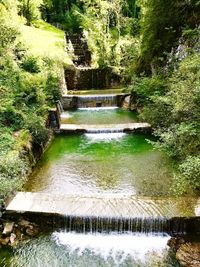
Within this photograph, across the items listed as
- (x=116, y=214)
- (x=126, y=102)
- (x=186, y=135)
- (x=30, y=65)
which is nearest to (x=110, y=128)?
(x=30, y=65)

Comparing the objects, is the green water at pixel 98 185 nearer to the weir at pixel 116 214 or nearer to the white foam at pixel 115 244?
the white foam at pixel 115 244

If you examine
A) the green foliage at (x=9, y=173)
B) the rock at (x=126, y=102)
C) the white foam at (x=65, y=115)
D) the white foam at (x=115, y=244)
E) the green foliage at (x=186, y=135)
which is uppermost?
the green foliage at (x=186, y=135)

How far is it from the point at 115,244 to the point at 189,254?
4.87ft

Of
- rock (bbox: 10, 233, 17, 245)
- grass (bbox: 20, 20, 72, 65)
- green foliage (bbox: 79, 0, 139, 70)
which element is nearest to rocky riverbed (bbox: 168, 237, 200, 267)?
rock (bbox: 10, 233, 17, 245)

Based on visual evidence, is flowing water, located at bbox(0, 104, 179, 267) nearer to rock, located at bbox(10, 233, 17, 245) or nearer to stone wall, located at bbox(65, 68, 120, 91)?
rock, located at bbox(10, 233, 17, 245)

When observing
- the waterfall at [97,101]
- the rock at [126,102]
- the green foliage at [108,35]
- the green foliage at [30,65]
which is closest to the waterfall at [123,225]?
the green foliage at [30,65]

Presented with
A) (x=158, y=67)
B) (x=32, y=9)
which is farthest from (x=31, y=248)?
(x=32, y=9)

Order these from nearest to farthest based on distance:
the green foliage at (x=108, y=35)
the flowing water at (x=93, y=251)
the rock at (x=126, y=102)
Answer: the flowing water at (x=93, y=251) → the rock at (x=126, y=102) → the green foliage at (x=108, y=35)

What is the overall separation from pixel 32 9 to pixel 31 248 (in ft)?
84.7

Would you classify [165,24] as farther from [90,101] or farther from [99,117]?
[90,101]

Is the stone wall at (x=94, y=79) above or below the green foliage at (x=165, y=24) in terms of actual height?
below

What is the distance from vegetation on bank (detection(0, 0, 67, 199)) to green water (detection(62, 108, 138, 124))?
157cm

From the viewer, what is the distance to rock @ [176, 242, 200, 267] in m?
5.84

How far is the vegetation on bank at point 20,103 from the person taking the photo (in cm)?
808
